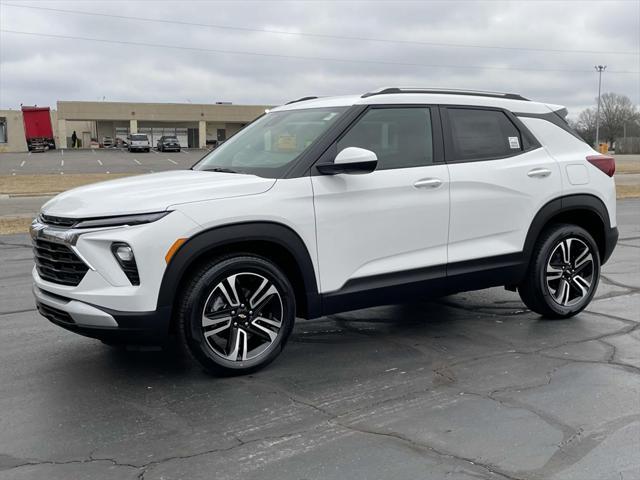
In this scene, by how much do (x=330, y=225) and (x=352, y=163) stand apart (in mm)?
455

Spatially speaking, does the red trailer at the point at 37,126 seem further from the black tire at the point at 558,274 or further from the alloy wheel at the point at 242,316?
the alloy wheel at the point at 242,316

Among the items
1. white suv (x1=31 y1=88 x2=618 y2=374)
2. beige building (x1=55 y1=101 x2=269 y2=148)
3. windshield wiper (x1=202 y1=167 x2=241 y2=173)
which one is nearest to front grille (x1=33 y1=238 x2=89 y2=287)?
white suv (x1=31 y1=88 x2=618 y2=374)

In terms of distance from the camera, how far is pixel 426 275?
5.12 m

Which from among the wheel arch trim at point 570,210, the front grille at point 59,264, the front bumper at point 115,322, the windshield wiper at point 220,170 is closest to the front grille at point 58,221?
the front grille at point 59,264

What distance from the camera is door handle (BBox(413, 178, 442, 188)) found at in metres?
5.05

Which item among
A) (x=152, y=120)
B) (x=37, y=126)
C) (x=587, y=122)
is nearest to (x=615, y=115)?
(x=587, y=122)

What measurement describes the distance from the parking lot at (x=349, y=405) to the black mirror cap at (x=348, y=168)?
139cm

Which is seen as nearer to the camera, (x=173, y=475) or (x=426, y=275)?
(x=173, y=475)

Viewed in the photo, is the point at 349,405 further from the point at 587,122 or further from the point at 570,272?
the point at 587,122

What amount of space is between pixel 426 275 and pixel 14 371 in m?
3.06

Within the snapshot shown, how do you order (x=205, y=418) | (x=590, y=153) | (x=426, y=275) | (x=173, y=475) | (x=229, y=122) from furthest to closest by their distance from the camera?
(x=229, y=122)
(x=590, y=153)
(x=426, y=275)
(x=205, y=418)
(x=173, y=475)

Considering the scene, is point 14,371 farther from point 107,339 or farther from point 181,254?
point 181,254

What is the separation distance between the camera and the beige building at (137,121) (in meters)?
77.9

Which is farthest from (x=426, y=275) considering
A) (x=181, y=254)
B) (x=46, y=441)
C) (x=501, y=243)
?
(x=46, y=441)
